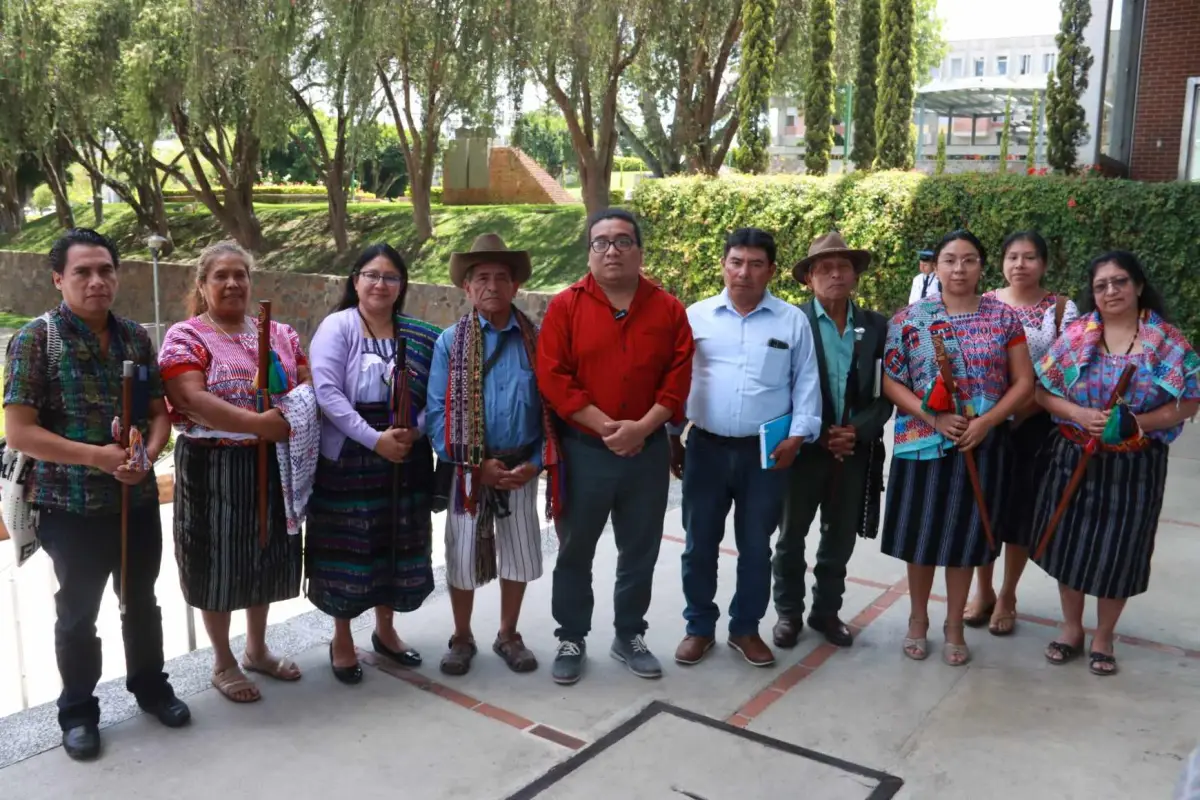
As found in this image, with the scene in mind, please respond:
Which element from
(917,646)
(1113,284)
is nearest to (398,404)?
(917,646)

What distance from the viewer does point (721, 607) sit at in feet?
14.4

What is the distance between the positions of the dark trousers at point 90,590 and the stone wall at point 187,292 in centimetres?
846

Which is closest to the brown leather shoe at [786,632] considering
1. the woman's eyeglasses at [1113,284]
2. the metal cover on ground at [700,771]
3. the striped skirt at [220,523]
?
the metal cover on ground at [700,771]

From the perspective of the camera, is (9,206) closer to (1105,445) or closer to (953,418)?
(953,418)

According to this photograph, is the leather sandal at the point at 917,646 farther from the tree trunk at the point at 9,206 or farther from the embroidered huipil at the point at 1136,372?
the tree trunk at the point at 9,206

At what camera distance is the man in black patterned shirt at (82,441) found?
2926 millimetres

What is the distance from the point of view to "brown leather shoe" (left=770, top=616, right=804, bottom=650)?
12.8 ft

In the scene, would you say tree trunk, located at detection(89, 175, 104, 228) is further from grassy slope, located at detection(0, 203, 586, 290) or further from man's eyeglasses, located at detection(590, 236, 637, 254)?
man's eyeglasses, located at detection(590, 236, 637, 254)

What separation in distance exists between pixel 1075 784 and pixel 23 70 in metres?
19.5

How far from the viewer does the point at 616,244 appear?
136 inches

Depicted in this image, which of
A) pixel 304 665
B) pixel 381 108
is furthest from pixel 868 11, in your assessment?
pixel 304 665

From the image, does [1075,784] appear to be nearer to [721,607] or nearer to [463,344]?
[721,607]

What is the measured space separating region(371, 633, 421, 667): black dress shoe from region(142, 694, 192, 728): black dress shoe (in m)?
0.71

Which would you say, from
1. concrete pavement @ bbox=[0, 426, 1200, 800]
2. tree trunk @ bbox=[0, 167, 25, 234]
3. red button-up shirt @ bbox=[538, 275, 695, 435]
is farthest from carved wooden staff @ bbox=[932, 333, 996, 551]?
tree trunk @ bbox=[0, 167, 25, 234]
